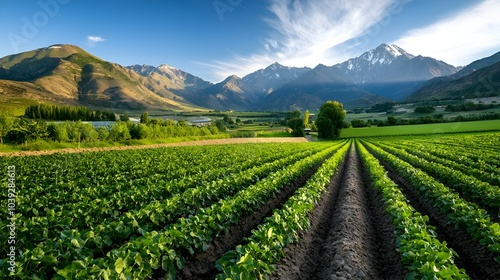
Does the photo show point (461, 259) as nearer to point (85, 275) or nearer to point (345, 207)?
point (345, 207)

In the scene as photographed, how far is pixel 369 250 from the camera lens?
379 inches

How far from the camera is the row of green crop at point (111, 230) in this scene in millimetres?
6211

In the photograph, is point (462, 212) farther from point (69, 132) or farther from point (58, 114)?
point (58, 114)

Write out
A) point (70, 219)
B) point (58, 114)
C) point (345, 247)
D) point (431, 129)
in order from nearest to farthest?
point (70, 219) < point (345, 247) < point (431, 129) < point (58, 114)

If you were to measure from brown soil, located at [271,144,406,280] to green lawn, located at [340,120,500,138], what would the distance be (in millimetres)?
83766

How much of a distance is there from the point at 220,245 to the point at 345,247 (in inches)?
168

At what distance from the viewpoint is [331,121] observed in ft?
338

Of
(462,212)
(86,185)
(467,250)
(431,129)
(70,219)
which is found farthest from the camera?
(431,129)

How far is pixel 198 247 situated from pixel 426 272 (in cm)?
602

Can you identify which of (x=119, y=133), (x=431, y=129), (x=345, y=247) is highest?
(x=431, y=129)

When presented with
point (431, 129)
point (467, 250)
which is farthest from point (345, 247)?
point (431, 129)

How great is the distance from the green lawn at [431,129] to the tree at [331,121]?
20.9 ft

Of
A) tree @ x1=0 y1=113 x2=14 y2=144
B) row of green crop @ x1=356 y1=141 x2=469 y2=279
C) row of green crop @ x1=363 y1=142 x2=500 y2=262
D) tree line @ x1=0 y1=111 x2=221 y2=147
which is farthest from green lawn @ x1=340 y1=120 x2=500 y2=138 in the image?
tree @ x1=0 y1=113 x2=14 y2=144

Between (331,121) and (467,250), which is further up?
(331,121)
